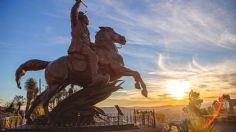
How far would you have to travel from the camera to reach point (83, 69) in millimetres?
11117

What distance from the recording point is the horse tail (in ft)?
37.5

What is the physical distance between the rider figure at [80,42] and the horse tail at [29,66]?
4.92 feet

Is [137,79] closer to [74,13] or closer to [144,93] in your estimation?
[144,93]

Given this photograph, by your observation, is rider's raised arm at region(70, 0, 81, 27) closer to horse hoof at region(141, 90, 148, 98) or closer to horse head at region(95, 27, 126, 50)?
horse head at region(95, 27, 126, 50)

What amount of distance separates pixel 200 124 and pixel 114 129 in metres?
8.02

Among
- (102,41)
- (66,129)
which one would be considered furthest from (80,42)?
(66,129)

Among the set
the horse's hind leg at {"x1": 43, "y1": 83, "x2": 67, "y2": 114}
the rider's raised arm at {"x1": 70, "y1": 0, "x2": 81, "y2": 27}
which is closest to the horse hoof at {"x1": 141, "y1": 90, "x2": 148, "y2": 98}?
the horse's hind leg at {"x1": 43, "y1": 83, "x2": 67, "y2": 114}

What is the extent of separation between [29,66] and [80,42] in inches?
104

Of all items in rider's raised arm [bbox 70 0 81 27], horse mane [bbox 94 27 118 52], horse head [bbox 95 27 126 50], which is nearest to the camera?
rider's raised arm [bbox 70 0 81 27]

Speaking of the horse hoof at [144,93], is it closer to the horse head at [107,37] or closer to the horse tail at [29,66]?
the horse head at [107,37]

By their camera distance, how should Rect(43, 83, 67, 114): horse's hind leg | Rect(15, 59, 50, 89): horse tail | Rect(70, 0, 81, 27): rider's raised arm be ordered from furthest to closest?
Rect(15, 59, 50, 89): horse tail
Rect(70, 0, 81, 27): rider's raised arm
Rect(43, 83, 67, 114): horse's hind leg

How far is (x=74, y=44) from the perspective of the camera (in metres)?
11.4

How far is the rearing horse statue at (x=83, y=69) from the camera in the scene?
10.8 meters

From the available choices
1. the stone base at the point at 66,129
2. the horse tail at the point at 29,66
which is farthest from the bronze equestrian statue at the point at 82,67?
the stone base at the point at 66,129
